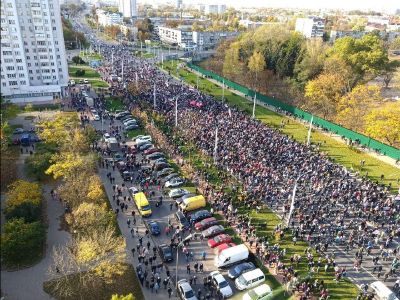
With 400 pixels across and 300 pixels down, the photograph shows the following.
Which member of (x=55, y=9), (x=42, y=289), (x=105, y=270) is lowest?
(x=42, y=289)

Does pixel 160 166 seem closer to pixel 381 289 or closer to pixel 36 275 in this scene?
pixel 36 275

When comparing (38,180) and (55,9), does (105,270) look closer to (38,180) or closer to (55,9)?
(38,180)

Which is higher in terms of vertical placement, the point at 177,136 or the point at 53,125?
the point at 53,125

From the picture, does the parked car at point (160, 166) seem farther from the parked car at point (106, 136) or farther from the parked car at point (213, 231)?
the parked car at point (213, 231)

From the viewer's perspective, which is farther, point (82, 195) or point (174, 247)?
point (82, 195)

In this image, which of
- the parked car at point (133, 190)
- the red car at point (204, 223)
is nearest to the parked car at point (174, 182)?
the parked car at point (133, 190)

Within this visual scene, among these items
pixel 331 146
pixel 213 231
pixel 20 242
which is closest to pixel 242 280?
pixel 213 231

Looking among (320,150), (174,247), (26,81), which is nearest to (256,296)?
(174,247)

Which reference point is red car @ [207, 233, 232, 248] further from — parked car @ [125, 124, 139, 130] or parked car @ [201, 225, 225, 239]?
parked car @ [125, 124, 139, 130]
